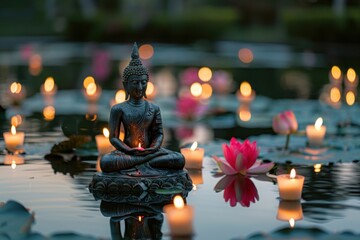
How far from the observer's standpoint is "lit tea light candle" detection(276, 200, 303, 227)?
6176mm

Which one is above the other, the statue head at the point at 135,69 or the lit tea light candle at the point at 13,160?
the statue head at the point at 135,69

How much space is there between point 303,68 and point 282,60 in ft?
10.3

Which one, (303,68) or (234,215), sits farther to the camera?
(303,68)

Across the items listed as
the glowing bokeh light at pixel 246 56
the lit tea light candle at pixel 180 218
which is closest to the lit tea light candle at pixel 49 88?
the lit tea light candle at pixel 180 218

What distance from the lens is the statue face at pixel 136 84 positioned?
23.1 feet

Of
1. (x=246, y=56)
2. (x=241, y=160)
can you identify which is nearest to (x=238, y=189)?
(x=241, y=160)

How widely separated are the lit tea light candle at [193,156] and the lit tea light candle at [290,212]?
1.37 meters

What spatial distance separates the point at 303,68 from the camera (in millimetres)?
22094

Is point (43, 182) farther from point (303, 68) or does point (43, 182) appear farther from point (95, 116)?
point (303, 68)

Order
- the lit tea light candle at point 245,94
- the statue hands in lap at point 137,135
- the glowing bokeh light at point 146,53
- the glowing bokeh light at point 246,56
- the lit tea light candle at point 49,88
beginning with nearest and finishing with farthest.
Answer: the statue hands in lap at point 137,135
the lit tea light candle at point 245,94
the lit tea light candle at point 49,88
the glowing bokeh light at point 246,56
the glowing bokeh light at point 146,53

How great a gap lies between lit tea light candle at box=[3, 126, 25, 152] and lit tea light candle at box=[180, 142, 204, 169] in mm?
1674

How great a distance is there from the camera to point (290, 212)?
6383mm

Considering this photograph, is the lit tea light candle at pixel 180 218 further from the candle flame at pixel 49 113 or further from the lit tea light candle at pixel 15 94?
the lit tea light candle at pixel 15 94

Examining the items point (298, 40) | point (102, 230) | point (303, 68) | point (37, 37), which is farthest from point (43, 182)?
point (37, 37)
